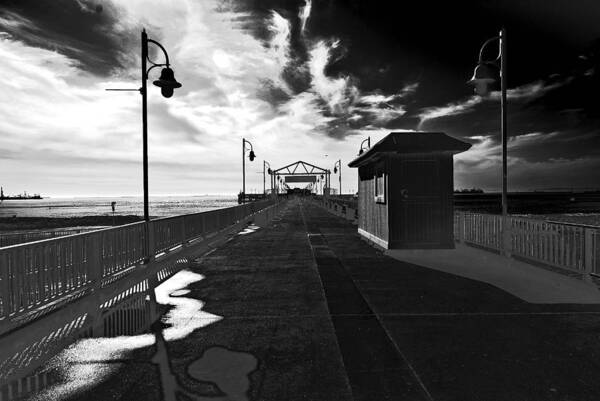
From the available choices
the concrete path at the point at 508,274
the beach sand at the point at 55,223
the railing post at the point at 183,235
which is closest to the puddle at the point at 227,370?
the concrete path at the point at 508,274

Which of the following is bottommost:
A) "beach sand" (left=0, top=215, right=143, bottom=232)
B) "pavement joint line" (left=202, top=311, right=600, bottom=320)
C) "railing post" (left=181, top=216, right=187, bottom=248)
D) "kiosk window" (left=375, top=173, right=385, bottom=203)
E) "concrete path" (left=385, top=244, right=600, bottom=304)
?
"beach sand" (left=0, top=215, right=143, bottom=232)

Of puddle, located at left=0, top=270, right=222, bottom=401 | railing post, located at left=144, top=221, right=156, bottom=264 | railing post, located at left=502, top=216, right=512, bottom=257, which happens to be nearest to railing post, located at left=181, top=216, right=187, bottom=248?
railing post, located at left=144, top=221, right=156, bottom=264

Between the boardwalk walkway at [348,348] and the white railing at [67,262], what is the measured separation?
1.31 m

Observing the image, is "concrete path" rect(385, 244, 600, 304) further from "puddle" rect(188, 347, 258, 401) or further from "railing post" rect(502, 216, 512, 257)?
"puddle" rect(188, 347, 258, 401)

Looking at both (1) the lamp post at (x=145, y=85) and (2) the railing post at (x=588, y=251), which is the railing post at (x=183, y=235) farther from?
(2) the railing post at (x=588, y=251)

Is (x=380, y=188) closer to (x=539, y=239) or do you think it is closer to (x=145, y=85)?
(x=539, y=239)

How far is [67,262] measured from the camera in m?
6.67

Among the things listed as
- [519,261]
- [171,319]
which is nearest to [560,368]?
[171,319]

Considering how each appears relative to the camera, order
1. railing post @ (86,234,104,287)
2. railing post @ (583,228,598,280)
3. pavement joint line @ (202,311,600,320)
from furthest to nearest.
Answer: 1. railing post @ (583,228,598,280)
2. railing post @ (86,234,104,287)
3. pavement joint line @ (202,311,600,320)

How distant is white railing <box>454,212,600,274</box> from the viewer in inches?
311

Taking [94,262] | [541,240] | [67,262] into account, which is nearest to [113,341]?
[67,262]

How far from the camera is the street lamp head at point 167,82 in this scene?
11.1 m

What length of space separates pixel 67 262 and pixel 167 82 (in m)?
6.30

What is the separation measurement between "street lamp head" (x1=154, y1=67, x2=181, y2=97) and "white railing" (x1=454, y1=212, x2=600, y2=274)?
10206mm
